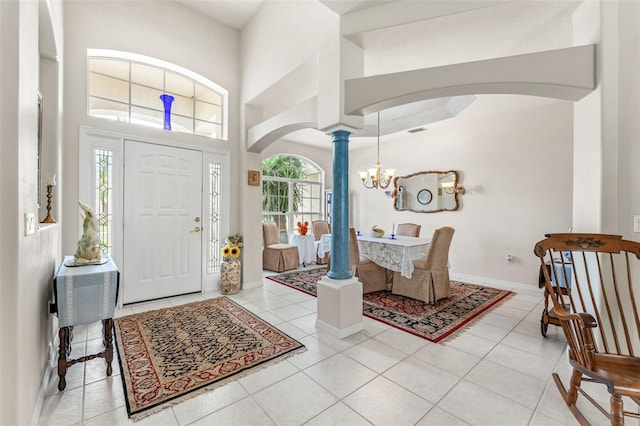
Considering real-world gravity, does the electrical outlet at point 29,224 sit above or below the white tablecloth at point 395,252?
above

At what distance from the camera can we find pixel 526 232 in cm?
439

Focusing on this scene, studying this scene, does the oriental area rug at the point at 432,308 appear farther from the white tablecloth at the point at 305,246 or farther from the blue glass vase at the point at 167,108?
the blue glass vase at the point at 167,108

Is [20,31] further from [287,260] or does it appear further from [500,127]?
[500,127]

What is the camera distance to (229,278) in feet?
13.3

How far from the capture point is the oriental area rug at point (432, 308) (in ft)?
9.59

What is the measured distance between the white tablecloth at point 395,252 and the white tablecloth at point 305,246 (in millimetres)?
1998

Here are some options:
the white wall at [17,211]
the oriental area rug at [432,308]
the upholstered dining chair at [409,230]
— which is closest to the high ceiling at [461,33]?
the white wall at [17,211]

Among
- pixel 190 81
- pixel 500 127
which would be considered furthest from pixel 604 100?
pixel 190 81

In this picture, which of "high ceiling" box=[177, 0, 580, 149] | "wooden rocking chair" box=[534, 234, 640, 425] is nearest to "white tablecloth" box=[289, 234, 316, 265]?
"high ceiling" box=[177, 0, 580, 149]

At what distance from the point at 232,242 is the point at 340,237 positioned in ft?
6.71

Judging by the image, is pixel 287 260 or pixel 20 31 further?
pixel 287 260

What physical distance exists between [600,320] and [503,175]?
3.48 m

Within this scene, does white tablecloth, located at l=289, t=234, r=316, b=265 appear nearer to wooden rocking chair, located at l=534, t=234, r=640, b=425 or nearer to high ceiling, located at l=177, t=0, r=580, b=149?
high ceiling, located at l=177, t=0, r=580, b=149

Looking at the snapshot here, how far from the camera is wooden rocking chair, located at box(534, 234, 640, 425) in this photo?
139 cm
